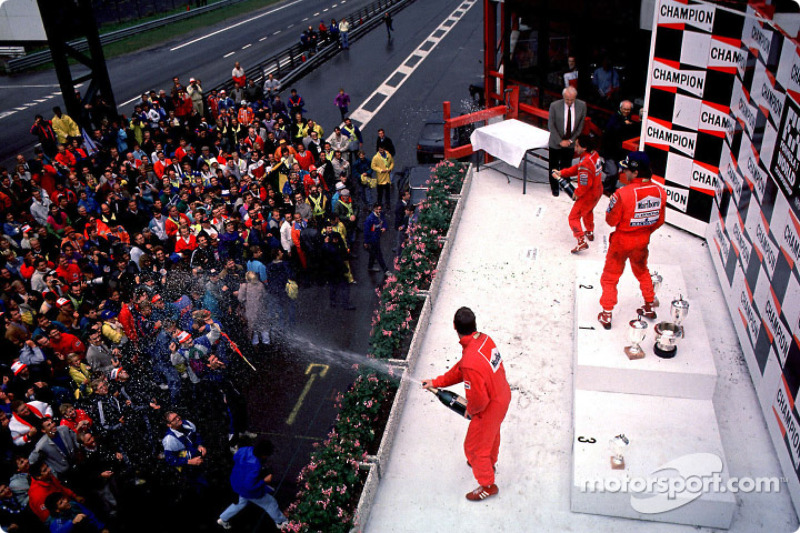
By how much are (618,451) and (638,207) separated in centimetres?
270

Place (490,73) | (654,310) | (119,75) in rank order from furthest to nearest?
(119,75)
(490,73)
(654,310)

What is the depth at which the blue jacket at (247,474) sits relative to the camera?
289 inches

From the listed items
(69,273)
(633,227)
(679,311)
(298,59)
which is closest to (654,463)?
(679,311)

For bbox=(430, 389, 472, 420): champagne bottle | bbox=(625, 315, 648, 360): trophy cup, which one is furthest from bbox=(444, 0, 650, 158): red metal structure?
bbox=(430, 389, 472, 420): champagne bottle

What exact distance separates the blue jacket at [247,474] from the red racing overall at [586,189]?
19.3 feet

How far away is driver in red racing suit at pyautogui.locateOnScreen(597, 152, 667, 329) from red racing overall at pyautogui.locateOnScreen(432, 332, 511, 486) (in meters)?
2.30

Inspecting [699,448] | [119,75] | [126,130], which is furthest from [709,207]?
[119,75]

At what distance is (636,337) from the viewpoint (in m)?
7.42

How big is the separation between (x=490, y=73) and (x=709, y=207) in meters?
6.40

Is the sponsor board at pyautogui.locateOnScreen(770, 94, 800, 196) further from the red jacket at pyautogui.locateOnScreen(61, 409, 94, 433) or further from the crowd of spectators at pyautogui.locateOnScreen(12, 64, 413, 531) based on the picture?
the red jacket at pyautogui.locateOnScreen(61, 409, 94, 433)

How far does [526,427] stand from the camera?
7691 millimetres

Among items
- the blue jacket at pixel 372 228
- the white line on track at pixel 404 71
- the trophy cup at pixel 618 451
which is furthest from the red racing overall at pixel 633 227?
the white line on track at pixel 404 71

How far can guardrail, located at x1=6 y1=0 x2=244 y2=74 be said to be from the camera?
35.5 metres

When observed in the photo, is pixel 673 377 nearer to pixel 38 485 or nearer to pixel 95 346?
pixel 38 485
